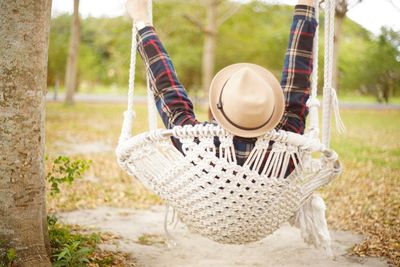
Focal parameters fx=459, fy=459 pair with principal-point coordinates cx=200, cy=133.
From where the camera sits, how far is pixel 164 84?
1.93 meters

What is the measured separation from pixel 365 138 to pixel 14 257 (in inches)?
219

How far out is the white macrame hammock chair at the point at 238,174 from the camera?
5.62 ft

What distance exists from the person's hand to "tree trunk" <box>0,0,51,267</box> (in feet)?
1.14

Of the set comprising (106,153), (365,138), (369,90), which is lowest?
(106,153)

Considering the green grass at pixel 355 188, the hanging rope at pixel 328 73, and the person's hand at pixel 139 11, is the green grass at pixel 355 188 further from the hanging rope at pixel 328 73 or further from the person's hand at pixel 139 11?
the person's hand at pixel 139 11

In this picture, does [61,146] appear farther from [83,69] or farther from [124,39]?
[83,69]

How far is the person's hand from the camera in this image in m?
2.01

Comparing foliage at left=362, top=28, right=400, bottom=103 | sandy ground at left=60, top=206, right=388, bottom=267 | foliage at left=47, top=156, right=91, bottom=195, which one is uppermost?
foliage at left=362, top=28, right=400, bottom=103

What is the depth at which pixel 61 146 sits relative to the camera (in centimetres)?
632

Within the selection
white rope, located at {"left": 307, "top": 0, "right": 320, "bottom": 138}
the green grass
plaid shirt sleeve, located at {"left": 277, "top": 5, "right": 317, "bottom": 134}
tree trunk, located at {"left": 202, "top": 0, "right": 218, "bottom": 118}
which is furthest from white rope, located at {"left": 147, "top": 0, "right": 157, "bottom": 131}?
tree trunk, located at {"left": 202, "top": 0, "right": 218, "bottom": 118}

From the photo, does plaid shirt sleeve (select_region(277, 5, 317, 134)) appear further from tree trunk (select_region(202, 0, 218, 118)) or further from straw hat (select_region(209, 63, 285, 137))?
tree trunk (select_region(202, 0, 218, 118))

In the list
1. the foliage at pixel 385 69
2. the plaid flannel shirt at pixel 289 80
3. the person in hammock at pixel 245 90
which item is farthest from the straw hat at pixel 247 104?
the foliage at pixel 385 69

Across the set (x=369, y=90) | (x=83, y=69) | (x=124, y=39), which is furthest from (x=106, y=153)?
(x=83, y=69)

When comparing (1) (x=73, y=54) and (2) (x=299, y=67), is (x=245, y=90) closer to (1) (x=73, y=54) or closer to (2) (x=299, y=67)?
(2) (x=299, y=67)
